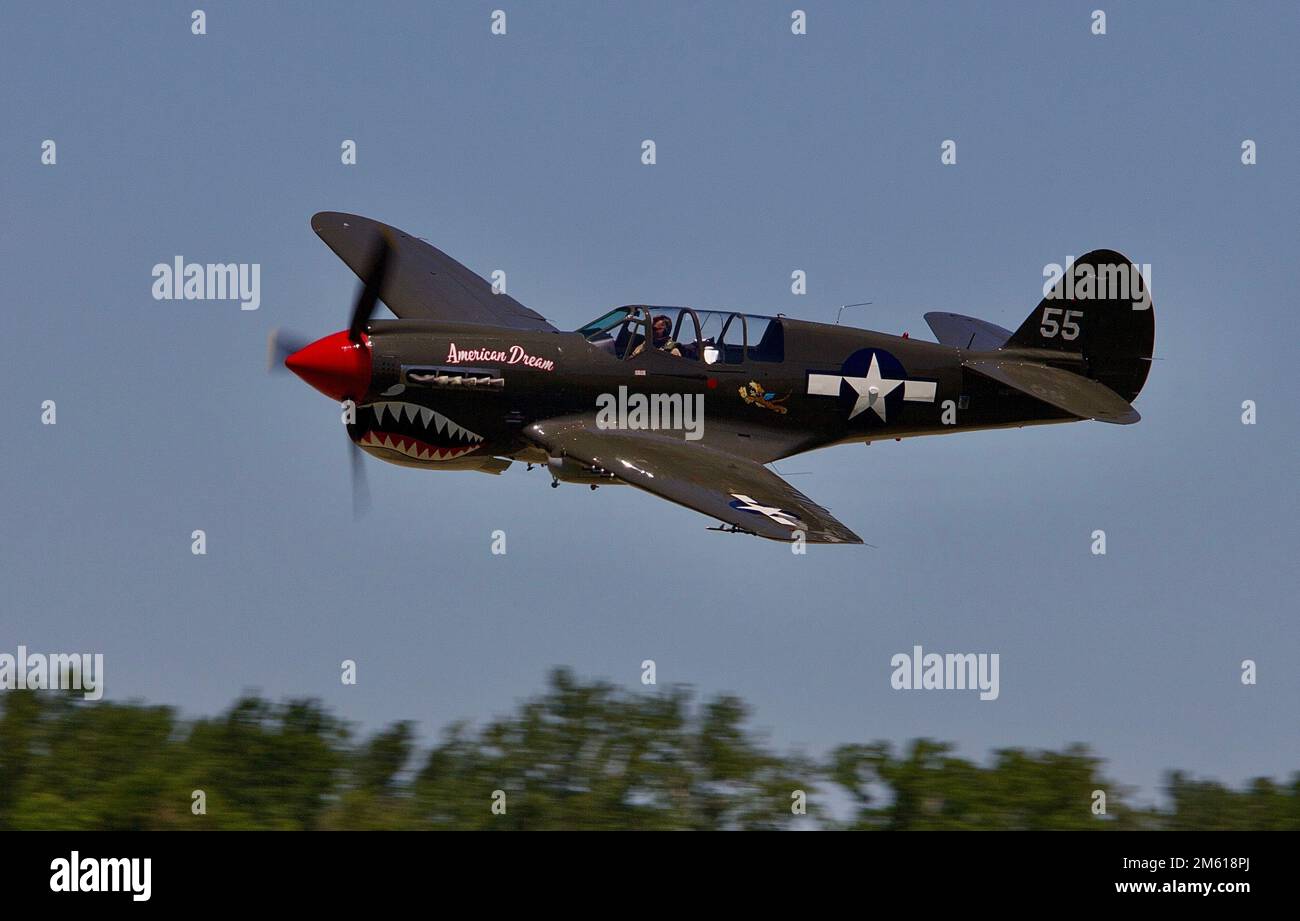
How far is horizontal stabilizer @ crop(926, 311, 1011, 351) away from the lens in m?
21.4

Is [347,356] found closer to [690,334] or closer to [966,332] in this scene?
[690,334]

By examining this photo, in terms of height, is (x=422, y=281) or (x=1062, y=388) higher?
(x=422, y=281)

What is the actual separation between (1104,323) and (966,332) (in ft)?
5.94

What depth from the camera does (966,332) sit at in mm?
21797

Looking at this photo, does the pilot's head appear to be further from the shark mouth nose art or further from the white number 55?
the white number 55

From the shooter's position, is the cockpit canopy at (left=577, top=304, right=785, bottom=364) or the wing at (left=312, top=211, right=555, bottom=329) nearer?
the cockpit canopy at (left=577, top=304, right=785, bottom=364)

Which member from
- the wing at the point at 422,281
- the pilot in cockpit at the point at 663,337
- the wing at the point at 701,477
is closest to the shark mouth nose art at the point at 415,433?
the wing at the point at 701,477

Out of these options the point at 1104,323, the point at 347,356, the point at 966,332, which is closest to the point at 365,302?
the point at 347,356

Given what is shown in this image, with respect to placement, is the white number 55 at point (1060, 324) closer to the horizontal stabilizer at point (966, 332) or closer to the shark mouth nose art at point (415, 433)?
the horizontal stabilizer at point (966, 332)

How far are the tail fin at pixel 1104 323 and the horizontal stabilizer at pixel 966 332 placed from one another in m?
0.65

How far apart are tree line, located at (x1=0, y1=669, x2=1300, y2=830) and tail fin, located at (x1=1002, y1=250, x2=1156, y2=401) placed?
6.08 metres

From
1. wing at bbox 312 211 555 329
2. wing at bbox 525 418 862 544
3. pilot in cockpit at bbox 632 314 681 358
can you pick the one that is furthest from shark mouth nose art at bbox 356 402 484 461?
wing at bbox 312 211 555 329

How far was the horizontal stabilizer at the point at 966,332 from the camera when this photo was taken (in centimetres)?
2136

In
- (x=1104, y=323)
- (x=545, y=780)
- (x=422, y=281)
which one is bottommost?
(x=545, y=780)
